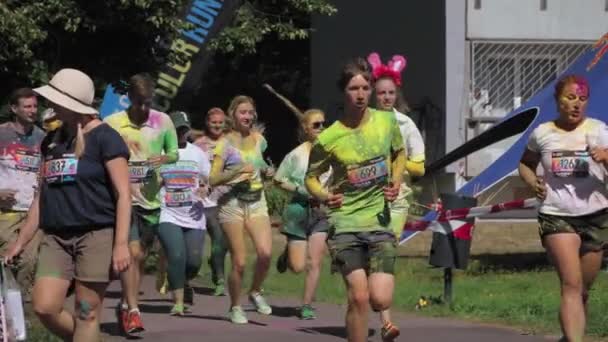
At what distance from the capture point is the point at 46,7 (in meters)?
15.9

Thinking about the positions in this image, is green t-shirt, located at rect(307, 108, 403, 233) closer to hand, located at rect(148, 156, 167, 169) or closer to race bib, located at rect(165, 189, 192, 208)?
hand, located at rect(148, 156, 167, 169)

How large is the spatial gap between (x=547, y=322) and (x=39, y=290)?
16.2ft

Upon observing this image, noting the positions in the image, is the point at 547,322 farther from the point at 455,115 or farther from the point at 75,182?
the point at 455,115

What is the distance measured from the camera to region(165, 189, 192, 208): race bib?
11.8 metres

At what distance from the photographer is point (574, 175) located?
8914 millimetres

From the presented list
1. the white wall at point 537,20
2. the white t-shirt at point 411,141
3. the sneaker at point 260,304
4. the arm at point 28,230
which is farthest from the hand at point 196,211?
the white wall at point 537,20

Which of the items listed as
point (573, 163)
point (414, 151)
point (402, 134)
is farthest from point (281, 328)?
point (573, 163)

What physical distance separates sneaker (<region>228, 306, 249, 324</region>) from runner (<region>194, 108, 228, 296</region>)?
2.27m

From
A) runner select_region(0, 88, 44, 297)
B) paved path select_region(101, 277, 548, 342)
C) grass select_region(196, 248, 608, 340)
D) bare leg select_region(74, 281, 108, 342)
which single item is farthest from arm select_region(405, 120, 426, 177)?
runner select_region(0, 88, 44, 297)

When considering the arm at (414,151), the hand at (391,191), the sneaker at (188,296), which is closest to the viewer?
the hand at (391,191)

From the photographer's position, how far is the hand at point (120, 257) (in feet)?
25.1

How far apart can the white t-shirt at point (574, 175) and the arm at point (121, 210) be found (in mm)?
2808

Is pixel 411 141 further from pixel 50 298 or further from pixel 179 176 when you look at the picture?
pixel 50 298

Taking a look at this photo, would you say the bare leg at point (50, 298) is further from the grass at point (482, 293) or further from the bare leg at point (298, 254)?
the bare leg at point (298, 254)
